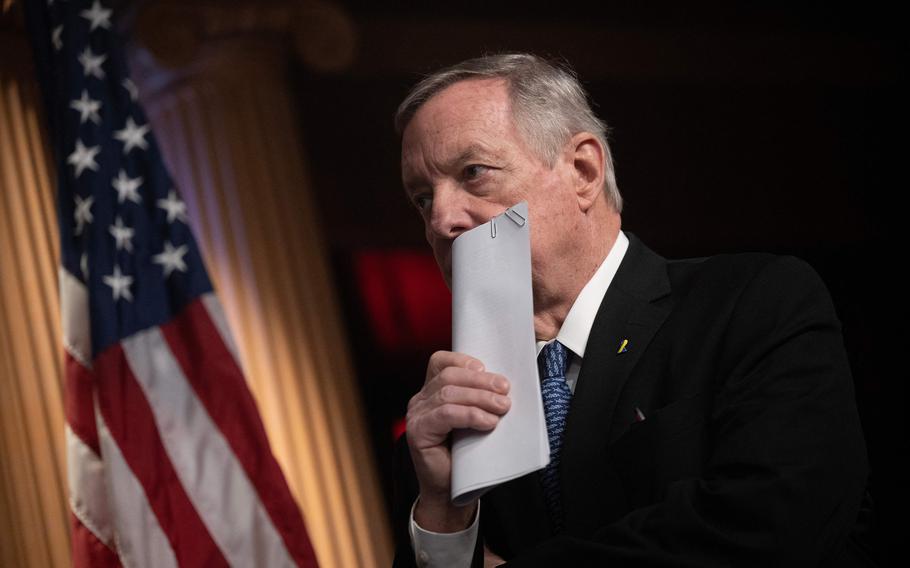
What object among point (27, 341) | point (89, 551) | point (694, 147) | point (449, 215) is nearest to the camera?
point (449, 215)

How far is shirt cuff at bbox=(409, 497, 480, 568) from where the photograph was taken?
1508 mm

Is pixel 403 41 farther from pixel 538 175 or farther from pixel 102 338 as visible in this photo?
pixel 538 175

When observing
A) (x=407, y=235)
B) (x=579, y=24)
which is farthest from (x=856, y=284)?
(x=407, y=235)

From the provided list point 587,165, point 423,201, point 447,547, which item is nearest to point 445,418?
point 447,547

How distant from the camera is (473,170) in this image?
5.48 feet

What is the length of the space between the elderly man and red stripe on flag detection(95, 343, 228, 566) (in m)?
0.91

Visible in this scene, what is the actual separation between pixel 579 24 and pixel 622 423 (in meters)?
3.22

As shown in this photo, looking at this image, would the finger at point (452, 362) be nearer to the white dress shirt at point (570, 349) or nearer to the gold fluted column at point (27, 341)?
the white dress shirt at point (570, 349)

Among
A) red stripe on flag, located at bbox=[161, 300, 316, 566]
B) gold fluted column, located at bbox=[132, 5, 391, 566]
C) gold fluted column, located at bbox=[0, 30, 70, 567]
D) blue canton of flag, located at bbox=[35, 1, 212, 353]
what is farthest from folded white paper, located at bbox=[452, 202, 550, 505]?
gold fluted column, located at bbox=[132, 5, 391, 566]

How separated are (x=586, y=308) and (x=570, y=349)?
0.08 metres

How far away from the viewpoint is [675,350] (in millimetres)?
1496

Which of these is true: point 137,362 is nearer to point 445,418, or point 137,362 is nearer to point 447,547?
point 447,547

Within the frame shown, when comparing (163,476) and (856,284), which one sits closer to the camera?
(163,476)

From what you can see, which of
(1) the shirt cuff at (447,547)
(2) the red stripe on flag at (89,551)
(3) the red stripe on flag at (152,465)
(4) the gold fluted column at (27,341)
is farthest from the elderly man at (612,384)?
(4) the gold fluted column at (27,341)
